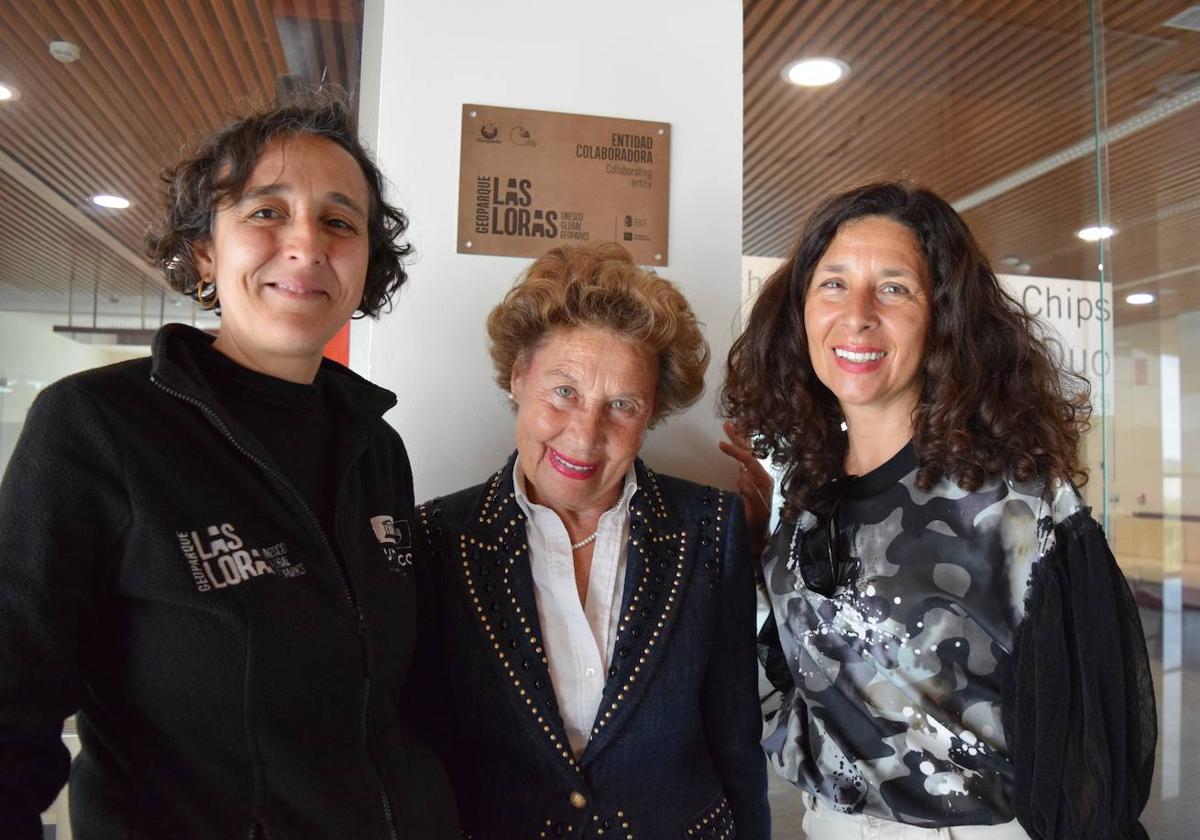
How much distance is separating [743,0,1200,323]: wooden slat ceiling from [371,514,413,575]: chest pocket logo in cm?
201

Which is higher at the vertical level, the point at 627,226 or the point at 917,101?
the point at 917,101

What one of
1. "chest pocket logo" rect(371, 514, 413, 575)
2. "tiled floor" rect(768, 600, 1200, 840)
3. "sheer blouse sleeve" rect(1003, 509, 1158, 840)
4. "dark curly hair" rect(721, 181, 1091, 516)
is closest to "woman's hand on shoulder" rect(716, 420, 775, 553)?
"dark curly hair" rect(721, 181, 1091, 516)

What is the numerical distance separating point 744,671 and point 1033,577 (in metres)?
0.59

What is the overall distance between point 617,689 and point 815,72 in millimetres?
2906

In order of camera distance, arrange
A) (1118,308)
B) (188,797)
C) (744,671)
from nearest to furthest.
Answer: (188,797) < (744,671) < (1118,308)

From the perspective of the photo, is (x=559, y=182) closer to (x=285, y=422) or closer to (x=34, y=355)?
(x=285, y=422)

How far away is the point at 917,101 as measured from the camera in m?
3.75

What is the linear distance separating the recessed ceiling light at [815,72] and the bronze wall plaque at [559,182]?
61.4 inches

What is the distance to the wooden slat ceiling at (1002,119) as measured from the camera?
328cm

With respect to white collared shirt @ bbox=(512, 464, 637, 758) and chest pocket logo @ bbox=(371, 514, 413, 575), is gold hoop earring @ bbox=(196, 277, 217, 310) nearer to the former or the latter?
chest pocket logo @ bbox=(371, 514, 413, 575)

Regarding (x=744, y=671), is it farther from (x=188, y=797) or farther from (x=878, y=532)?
(x=188, y=797)

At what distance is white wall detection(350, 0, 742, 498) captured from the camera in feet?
6.79

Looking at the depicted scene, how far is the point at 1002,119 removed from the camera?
3.84 m

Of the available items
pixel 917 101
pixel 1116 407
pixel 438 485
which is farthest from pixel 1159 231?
pixel 438 485
